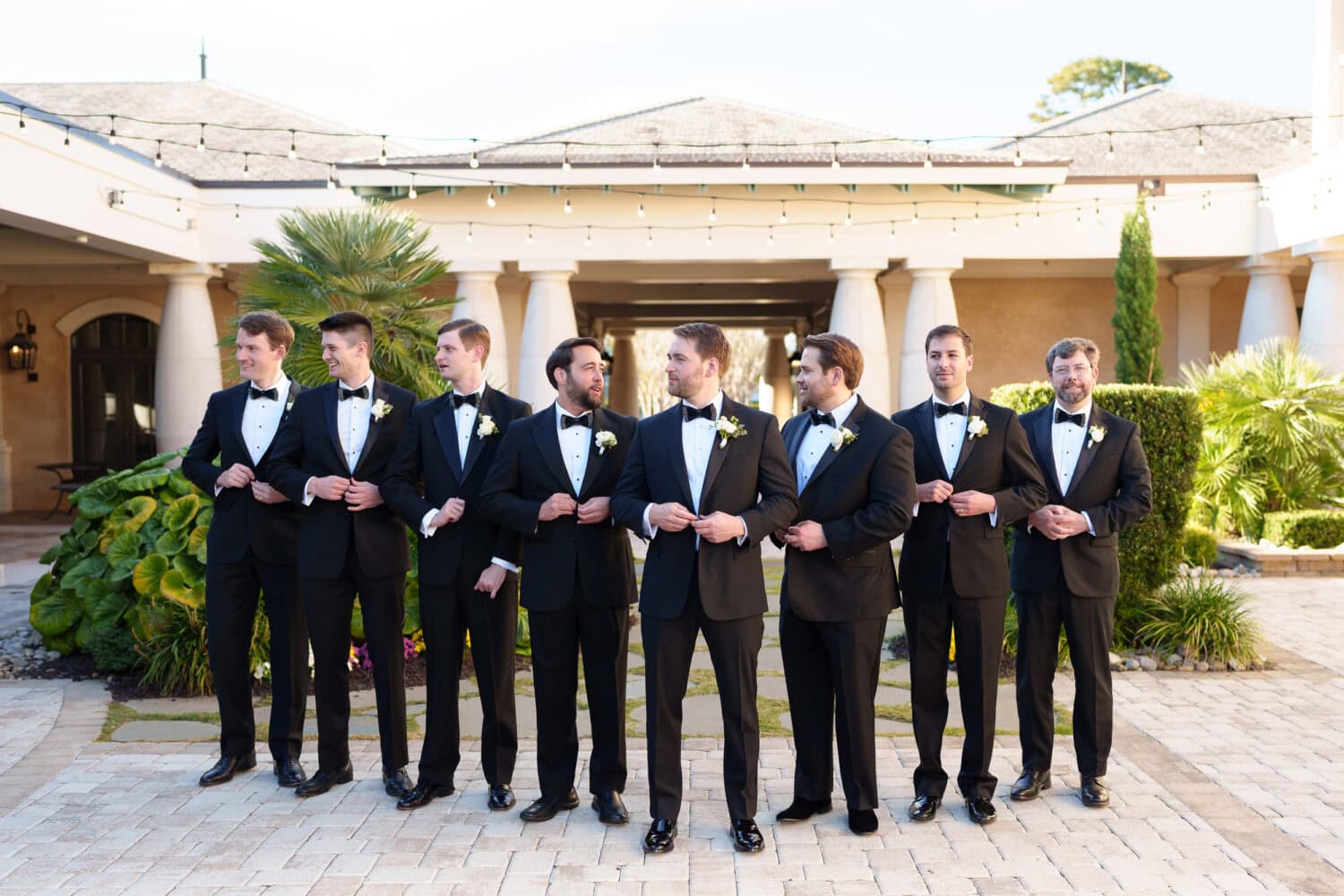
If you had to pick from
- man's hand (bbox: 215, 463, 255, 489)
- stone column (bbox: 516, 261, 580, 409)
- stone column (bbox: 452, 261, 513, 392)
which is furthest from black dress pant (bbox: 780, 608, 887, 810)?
stone column (bbox: 452, 261, 513, 392)

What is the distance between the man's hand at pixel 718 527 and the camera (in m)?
4.80

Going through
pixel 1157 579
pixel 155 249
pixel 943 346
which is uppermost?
pixel 155 249

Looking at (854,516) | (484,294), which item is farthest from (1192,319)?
(854,516)

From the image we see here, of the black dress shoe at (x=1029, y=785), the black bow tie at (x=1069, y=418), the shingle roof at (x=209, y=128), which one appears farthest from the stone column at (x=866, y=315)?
the black dress shoe at (x=1029, y=785)

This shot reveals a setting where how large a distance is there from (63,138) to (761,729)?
1200cm

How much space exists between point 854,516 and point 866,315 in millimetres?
14380

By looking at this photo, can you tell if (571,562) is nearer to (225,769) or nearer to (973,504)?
(973,504)

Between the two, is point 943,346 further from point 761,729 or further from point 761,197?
point 761,197

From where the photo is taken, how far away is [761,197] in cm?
1888

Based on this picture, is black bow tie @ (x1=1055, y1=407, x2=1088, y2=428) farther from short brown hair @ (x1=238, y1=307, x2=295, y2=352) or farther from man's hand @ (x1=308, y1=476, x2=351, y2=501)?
Result: short brown hair @ (x1=238, y1=307, x2=295, y2=352)

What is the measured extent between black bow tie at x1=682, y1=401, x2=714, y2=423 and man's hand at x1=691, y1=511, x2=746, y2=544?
16.5 inches

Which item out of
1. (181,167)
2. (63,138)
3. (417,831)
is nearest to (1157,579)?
(417,831)

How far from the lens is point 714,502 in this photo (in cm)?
496

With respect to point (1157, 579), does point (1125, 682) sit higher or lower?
lower
